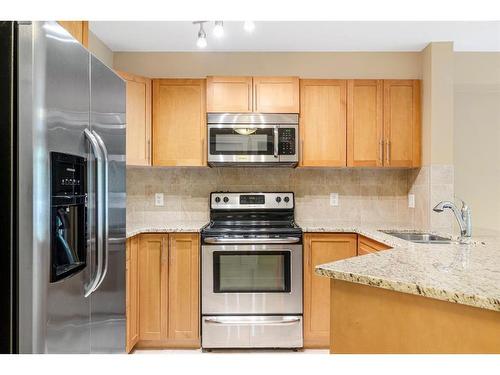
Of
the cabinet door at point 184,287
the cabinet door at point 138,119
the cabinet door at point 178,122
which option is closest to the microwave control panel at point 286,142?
the cabinet door at point 178,122

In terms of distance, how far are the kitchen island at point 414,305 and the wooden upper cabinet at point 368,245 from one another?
3.27 ft

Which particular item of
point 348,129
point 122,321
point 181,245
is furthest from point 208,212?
point 122,321

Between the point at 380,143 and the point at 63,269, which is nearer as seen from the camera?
the point at 63,269

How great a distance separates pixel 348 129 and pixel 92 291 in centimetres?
235

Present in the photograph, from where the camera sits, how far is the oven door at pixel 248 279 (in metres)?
2.60

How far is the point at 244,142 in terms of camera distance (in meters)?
2.80

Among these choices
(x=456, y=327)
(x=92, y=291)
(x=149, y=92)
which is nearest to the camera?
(x=456, y=327)

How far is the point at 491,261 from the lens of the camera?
128 centimetres

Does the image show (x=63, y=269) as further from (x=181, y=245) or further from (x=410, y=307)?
(x=181, y=245)

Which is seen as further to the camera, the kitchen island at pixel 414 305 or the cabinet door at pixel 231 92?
the cabinet door at pixel 231 92

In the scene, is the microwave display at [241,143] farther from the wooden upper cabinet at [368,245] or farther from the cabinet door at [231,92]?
the wooden upper cabinet at [368,245]

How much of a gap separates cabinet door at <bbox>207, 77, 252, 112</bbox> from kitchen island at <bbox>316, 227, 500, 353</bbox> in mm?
1899

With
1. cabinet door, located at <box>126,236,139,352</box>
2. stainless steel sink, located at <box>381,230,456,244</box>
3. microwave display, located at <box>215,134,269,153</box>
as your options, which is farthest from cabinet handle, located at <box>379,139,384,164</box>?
cabinet door, located at <box>126,236,139,352</box>

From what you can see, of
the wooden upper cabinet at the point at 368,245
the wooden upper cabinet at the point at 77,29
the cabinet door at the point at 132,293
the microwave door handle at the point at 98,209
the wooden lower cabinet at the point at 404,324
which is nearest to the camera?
the wooden lower cabinet at the point at 404,324
